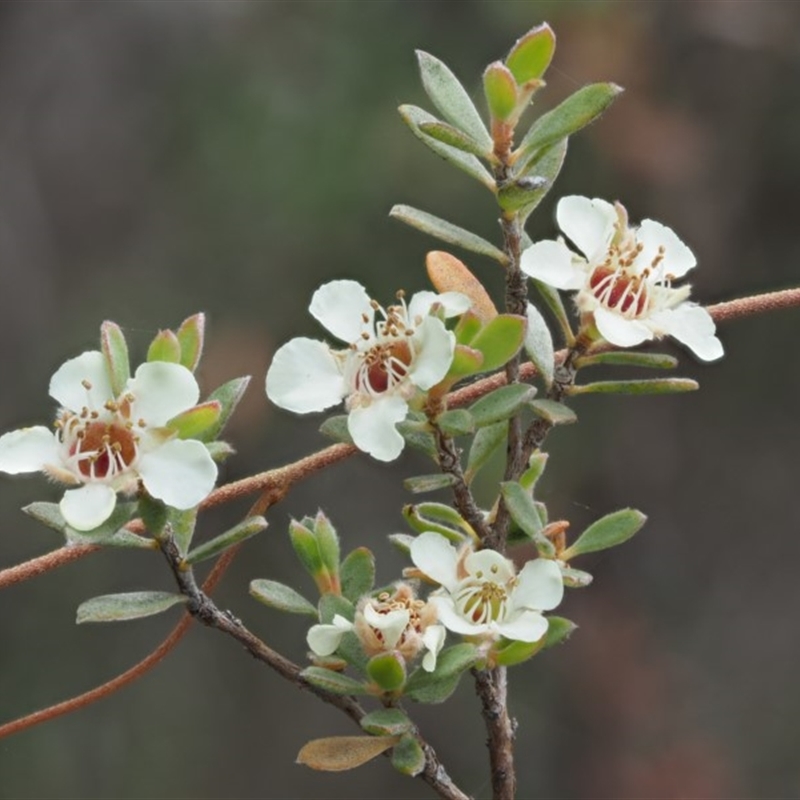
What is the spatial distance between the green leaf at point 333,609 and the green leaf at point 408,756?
0.24ft

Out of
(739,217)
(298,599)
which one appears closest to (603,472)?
(739,217)

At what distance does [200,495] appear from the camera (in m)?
0.70

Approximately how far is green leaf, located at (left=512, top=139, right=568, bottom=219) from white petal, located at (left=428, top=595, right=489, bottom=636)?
0.21 metres

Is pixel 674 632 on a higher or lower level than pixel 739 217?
lower

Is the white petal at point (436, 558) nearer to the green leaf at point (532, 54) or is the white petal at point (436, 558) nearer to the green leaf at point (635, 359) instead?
the green leaf at point (635, 359)

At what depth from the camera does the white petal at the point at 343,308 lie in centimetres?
76

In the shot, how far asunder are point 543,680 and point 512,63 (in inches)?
100

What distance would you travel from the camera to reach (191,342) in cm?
78

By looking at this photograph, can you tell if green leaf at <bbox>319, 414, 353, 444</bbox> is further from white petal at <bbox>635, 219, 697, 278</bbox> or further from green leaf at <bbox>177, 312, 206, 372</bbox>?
white petal at <bbox>635, 219, 697, 278</bbox>

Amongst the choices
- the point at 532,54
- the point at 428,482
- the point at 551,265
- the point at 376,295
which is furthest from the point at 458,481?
the point at 376,295

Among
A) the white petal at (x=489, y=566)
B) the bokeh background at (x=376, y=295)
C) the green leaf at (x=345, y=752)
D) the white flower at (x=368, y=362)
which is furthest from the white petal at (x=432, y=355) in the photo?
the bokeh background at (x=376, y=295)

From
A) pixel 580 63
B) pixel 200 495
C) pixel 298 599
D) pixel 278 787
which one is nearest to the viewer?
pixel 200 495

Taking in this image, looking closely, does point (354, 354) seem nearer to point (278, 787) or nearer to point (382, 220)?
point (382, 220)

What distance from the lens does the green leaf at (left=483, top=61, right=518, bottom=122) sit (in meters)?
0.75
